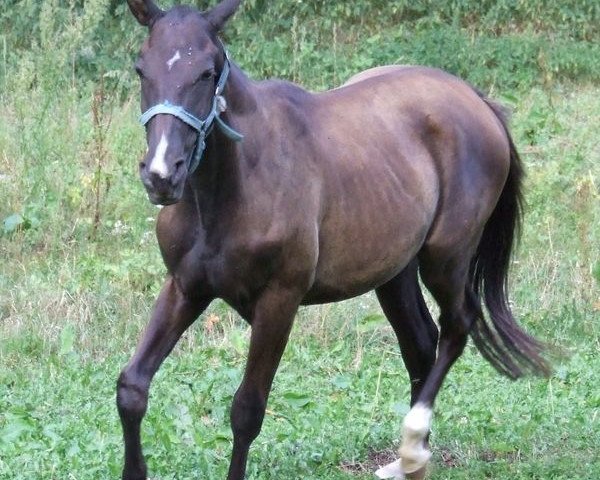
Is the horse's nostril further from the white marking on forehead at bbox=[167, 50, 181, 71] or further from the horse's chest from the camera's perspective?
the horse's chest

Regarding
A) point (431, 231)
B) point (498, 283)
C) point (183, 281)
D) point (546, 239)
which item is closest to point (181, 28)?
point (183, 281)

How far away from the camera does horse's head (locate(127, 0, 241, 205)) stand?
3.84 meters

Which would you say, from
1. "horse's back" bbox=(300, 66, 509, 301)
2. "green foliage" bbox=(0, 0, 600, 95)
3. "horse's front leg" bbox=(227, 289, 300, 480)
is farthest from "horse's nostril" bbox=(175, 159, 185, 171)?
"green foliage" bbox=(0, 0, 600, 95)

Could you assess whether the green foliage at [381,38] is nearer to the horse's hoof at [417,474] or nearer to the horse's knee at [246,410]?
the horse's hoof at [417,474]

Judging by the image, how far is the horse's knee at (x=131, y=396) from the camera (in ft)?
14.6

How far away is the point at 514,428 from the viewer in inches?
229

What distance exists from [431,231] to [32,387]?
2.24 meters

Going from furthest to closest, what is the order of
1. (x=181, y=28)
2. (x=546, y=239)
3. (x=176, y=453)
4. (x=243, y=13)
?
(x=243, y=13)
(x=546, y=239)
(x=176, y=453)
(x=181, y=28)

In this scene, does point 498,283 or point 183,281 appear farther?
point 498,283

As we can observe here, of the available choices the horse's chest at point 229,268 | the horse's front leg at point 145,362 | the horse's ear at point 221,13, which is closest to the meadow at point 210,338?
the horse's front leg at point 145,362

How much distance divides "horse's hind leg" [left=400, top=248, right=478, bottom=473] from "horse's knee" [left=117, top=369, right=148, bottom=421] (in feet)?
4.10

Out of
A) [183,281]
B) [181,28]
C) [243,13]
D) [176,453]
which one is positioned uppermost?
[181,28]

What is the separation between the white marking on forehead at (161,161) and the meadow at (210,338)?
1.67 metres

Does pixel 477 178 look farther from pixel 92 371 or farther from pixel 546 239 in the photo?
pixel 546 239
